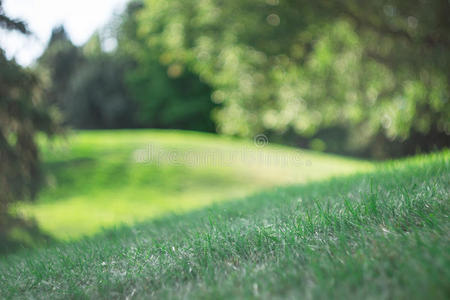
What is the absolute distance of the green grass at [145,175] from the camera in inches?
375

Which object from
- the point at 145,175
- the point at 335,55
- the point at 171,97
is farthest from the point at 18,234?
the point at 171,97

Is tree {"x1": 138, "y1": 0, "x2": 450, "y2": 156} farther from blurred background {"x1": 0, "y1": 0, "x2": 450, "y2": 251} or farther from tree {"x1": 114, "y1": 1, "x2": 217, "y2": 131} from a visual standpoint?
tree {"x1": 114, "y1": 1, "x2": 217, "y2": 131}

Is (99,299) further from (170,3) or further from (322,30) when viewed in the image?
(170,3)

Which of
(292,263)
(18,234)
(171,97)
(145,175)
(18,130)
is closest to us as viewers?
(292,263)

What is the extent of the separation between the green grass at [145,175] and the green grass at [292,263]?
17.9 ft

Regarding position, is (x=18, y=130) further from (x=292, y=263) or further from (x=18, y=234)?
(x=292, y=263)

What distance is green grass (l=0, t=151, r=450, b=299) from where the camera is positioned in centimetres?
135

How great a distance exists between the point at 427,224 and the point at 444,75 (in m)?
6.28

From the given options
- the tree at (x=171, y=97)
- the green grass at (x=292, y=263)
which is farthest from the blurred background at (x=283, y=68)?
the tree at (x=171, y=97)

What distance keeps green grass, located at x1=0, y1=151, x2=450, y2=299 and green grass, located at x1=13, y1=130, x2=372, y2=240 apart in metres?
5.45

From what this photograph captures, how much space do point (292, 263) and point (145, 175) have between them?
1180 centimetres

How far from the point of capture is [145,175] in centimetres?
1297

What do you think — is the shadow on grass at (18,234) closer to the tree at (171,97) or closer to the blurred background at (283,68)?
the blurred background at (283,68)

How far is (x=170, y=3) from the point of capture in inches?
342
